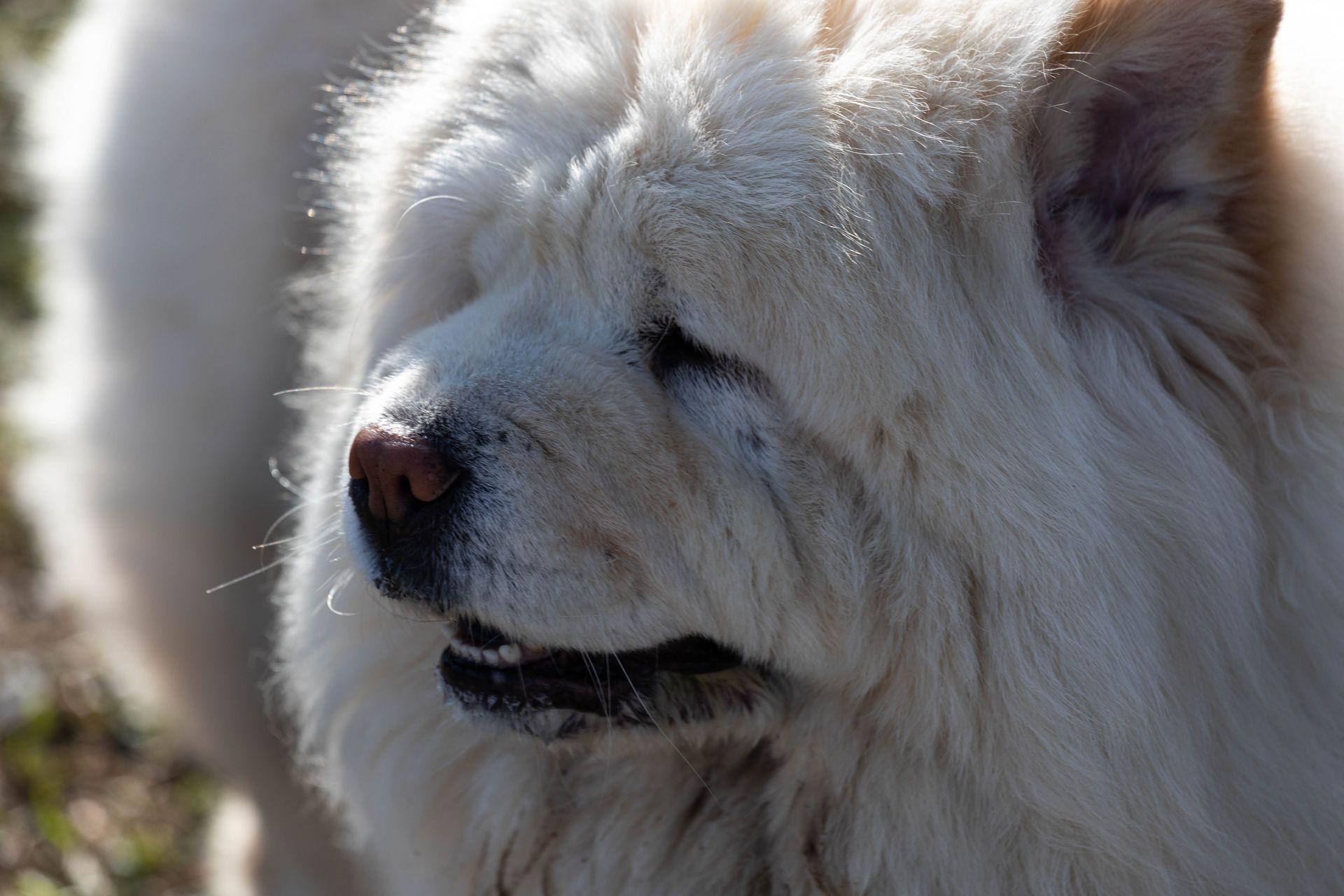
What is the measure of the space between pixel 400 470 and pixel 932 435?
83 centimetres

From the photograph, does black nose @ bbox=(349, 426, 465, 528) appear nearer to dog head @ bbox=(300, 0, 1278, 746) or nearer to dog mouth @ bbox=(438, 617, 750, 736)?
dog head @ bbox=(300, 0, 1278, 746)

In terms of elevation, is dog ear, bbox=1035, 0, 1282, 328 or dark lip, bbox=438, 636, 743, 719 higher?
dog ear, bbox=1035, 0, 1282, 328

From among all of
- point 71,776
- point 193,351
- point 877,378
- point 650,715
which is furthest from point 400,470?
point 71,776

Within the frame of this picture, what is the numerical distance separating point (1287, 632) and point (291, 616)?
6.39 ft

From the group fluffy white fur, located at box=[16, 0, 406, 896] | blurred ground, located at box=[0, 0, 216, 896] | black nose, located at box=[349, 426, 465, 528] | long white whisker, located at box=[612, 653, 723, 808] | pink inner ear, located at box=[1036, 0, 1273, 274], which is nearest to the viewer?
pink inner ear, located at box=[1036, 0, 1273, 274]

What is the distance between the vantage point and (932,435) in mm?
1873

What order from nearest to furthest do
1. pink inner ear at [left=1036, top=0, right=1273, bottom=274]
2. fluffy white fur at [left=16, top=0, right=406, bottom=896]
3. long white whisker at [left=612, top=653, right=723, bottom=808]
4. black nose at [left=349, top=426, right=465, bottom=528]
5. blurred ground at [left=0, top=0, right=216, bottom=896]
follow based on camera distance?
pink inner ear at [left=1036, top=0, right=1273, bottom=274], black nose at [left=349, top=426, right=465, bottom=528], long white whisker at [left=612, top=653, right=723, bottom=808], fluffy white fur at [left=16, top=0, right=406, bottom=896], blurred ground at [left=0, top=0, right=216, bottom=896]

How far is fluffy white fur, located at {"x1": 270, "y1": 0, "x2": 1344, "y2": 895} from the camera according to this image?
6.11 feet

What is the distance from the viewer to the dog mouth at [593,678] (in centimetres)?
206

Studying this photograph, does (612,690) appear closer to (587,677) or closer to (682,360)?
(587,677)

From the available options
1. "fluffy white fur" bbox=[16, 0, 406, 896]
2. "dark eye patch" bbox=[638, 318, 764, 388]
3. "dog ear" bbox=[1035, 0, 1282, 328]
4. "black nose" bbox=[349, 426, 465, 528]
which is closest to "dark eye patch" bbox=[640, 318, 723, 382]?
"dark eye patch" bbox=[638, 318, 764, 388]

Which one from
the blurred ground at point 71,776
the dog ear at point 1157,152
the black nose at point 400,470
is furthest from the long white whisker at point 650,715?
the blurred ground at point 71,776

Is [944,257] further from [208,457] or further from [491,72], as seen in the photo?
[208,457]

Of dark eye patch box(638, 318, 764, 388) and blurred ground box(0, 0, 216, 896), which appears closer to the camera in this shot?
dark eye patch box(638, 318, 764, 388)
